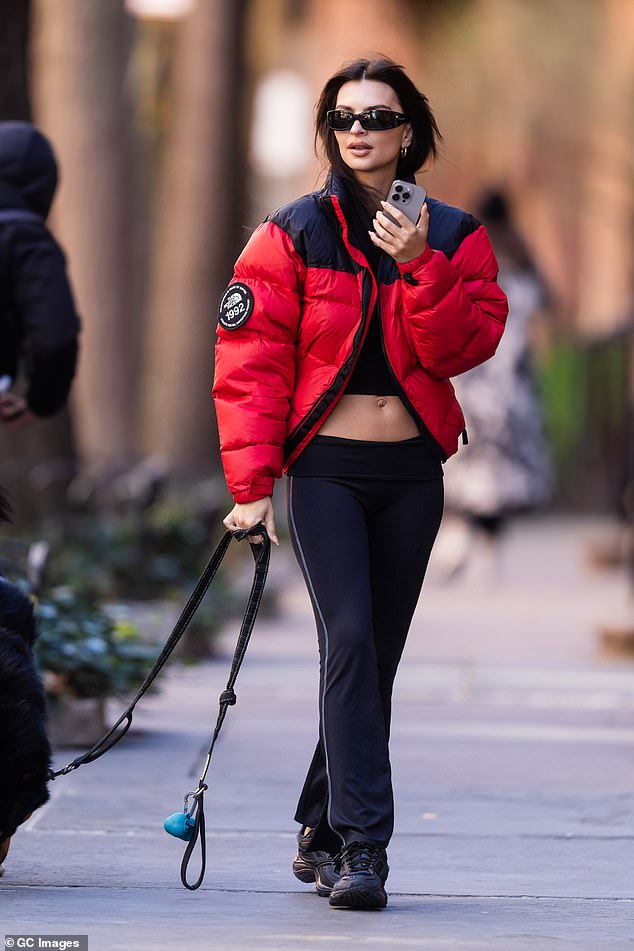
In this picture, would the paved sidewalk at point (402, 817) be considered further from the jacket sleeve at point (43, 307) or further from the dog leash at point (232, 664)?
the jacket sleeve at point (43, 307)

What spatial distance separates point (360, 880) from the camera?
4.73 metres

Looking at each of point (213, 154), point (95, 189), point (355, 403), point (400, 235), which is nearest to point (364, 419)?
point (355, 403)

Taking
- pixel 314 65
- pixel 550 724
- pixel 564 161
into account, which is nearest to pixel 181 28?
pixel 550 724

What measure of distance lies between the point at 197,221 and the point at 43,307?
1195cm

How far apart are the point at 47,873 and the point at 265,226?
1.69 metres

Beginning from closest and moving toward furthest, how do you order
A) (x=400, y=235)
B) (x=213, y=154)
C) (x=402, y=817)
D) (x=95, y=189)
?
(x=400, y=235)
(x=402, y=817)
(x=95, y=189)
(x=213, y=154)

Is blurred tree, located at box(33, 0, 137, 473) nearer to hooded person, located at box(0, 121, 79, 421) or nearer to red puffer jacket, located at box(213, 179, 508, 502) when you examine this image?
hooded person, located at box(0, 121, 79, 421)

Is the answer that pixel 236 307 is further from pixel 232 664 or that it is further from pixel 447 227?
pixel 232 664

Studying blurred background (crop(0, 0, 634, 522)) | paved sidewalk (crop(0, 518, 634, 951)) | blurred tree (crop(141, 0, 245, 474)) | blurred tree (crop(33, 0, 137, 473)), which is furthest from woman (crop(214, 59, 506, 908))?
blurred tree (crop(141, 0, 245, 474))

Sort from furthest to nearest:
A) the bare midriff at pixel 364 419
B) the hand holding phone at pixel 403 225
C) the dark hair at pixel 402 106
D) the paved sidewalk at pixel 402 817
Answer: the dark hair at pixel 402 106 → the bare midriff at pixel 364 419 → the hand holding phone at pixel 403 225 → the paved sidewalk at pixel 402 817

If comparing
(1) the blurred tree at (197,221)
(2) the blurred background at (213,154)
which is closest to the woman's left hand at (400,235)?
(2) the blurred background at (213,154)

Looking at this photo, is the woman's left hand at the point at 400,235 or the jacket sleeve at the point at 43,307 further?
the jacket sleeve at the point at 43,307

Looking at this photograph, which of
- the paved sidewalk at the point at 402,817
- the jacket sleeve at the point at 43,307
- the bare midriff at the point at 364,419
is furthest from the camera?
the jacket sleeve at the point at 43,307

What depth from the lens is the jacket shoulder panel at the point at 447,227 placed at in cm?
495
